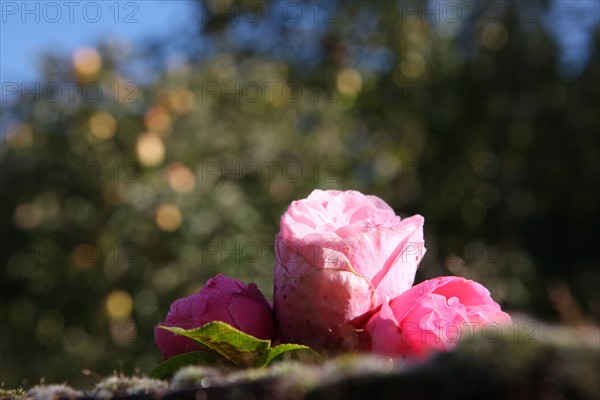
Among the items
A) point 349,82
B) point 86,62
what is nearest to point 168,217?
point 86,62

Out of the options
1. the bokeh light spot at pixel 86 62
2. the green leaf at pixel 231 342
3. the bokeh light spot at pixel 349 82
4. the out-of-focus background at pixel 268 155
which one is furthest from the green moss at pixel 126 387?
the bokeh light spot at pixel 349 82

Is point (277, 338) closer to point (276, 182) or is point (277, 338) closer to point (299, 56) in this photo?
point (276, 182)

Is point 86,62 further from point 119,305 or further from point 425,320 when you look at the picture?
point 425,320

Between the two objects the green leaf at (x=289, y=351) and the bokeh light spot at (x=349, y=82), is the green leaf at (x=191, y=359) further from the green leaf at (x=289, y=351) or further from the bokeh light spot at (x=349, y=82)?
the bokeh light spot at (x=349, y=82)

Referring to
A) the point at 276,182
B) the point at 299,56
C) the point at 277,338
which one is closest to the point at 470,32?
the point at 299,56

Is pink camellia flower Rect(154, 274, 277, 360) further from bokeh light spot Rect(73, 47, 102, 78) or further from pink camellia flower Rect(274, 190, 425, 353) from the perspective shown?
bokeh light spot Rect(73, 47, 102, 78)

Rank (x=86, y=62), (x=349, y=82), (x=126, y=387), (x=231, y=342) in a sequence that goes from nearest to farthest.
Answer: (x=126, y=387)
(x=231, y=342)
(x=86, y=62)
(x=349, y=82)

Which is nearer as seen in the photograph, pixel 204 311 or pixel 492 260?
pixel 204 311
